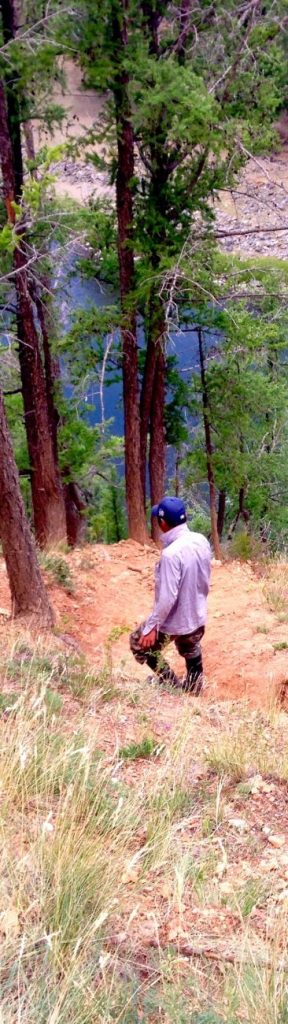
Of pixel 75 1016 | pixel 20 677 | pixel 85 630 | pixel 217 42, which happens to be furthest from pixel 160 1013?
pixel 217 42

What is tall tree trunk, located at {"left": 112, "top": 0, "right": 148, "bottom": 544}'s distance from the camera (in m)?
9.90

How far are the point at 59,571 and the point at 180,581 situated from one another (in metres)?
4.02

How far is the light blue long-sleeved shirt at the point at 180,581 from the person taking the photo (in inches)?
217

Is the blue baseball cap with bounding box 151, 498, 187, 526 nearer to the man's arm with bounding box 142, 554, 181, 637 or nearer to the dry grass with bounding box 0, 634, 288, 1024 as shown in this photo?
the man's arm with bounding box 142, 554, 181, 637

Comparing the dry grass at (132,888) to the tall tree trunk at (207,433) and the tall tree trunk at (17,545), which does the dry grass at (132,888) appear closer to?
the tall tree trunk at (17,545)

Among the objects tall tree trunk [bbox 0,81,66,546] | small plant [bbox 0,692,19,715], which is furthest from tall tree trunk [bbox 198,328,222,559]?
small plant [bbox 0,692,19,715]

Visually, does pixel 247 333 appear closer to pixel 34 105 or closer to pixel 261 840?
pixel 34 105

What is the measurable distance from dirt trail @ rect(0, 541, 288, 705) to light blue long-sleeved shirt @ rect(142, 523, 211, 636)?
483 mm

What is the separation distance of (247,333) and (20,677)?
884 centimetres

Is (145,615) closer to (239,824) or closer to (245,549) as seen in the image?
(245,549)

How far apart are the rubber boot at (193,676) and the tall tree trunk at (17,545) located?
168cm

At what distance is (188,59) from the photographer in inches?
398

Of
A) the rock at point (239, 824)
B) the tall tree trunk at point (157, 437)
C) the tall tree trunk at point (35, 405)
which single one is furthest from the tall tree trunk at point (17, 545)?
the tall tree trunk at point (157, 437)

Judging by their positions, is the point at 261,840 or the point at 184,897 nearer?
the point at 184,897
